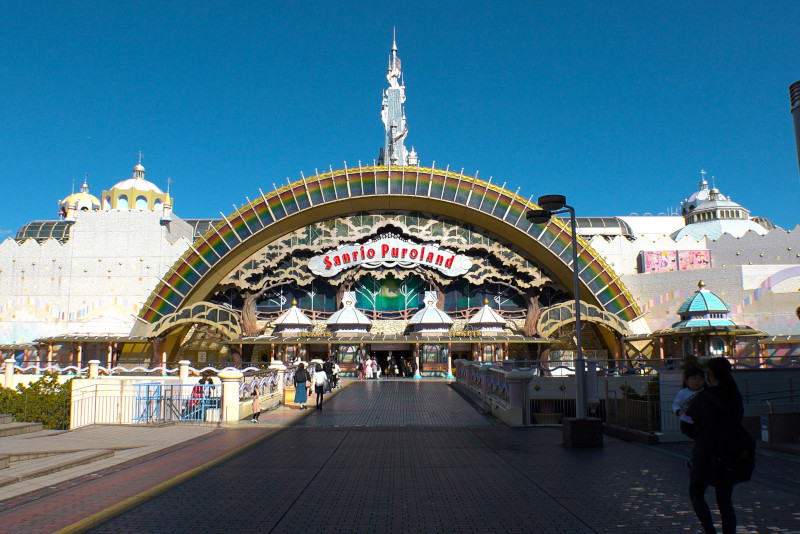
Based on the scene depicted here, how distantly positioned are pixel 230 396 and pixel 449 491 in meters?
11.6

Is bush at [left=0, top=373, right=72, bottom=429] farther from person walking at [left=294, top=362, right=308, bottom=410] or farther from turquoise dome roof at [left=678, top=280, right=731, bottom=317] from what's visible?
turquoise dome roof at [left=678, top=280, right=731, bottom=317]

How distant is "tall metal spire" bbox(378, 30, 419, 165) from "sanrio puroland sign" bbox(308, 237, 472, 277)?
27.0 metres

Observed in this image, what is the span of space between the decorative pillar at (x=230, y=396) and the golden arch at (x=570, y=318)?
26.3m

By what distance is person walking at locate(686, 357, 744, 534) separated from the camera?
20.9 feet

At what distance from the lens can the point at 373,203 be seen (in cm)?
4481

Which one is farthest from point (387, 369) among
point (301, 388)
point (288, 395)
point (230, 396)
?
point (230, 396)

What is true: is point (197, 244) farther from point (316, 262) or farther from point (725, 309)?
point (725, 309)

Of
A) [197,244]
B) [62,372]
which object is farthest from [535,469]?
[197,244]

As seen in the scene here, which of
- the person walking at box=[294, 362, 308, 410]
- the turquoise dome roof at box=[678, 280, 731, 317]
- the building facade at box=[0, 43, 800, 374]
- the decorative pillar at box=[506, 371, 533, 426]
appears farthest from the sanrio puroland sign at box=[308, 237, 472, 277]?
the decorative pillar at box=[506, 371, 533, 426]

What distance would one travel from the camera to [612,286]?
42.4 meters

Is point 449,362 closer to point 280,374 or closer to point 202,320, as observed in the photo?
point 202,320

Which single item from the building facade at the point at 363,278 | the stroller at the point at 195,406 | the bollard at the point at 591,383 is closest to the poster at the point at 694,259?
the building facade at the point at 363,278

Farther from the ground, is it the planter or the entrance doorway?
the entrance doorway

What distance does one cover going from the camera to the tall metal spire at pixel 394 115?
70875 millimetres
